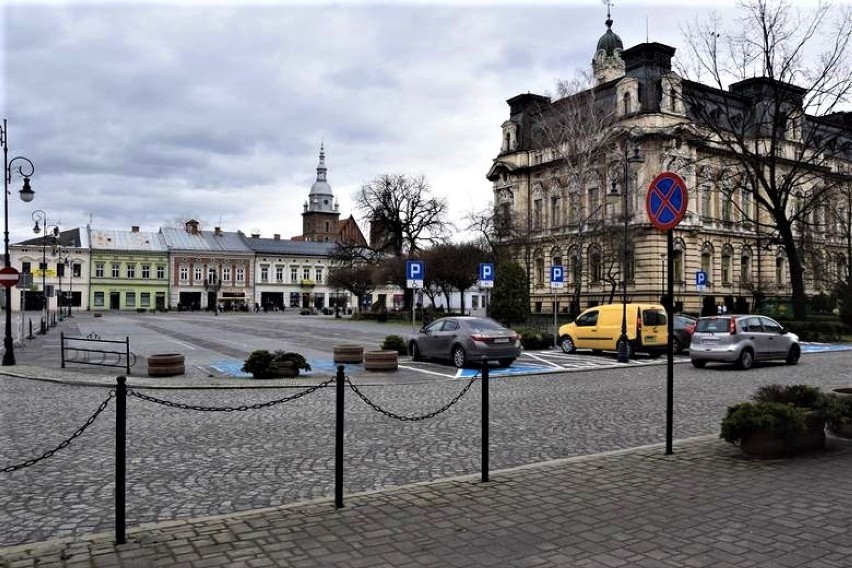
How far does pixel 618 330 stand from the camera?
23.9 metres

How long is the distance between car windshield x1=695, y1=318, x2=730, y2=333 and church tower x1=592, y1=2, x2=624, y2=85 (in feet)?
152

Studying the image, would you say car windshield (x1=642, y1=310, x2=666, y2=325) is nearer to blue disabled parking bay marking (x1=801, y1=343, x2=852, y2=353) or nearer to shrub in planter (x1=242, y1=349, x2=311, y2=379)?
blue disabled parking bay marking (x1=801, y1=343, x2=852, y2=353)

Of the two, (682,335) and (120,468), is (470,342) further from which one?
(120,468)

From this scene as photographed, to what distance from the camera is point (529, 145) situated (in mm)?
67938

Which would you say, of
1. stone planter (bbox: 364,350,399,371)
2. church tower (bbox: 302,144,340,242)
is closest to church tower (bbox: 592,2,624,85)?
stone planter (bbox: 364,350,399,371)

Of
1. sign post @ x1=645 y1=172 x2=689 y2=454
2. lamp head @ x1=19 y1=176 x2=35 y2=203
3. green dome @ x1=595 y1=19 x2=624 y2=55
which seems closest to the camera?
sign post @ x1=645 y1=172 x2=689 y2=454

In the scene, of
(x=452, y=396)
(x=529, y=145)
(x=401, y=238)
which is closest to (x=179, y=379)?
(x=452, y=396)

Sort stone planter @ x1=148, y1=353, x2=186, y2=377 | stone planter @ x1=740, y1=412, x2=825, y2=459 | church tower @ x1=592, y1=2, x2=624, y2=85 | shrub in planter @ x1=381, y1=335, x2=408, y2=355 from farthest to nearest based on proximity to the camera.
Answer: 1. church tower @ x1=592, y1=2, x2=624, y2=85
2. shrub in planter @ x1=381, y1=335, x2=408, y2=355
3. stone planter @ x1=148, y1=353, x2=186, y2=377
4. stone planter @ x1=740, y1=412, x2=825, y2=459

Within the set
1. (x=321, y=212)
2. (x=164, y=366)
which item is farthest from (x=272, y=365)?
(x=321, y=212)

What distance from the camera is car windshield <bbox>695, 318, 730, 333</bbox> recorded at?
19891 mm

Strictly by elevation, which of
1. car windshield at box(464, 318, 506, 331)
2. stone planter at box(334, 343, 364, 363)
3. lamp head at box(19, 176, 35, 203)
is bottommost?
stone planter at box(334, 343, 364, 363)

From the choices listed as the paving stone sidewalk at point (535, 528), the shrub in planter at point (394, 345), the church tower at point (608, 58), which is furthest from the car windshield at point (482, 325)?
the church tower at point (608, 58)

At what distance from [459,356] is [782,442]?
12.5 m

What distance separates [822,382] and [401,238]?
50.3m
